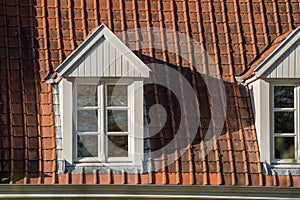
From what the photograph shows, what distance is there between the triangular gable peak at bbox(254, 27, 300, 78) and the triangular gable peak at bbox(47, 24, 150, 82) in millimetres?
1759

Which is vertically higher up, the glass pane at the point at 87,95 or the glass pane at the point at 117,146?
the glass pane at the point at 87,95

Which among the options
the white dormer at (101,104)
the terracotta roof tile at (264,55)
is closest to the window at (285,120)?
the terracotta roof tile at (264,55)

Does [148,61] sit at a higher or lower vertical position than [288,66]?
higher

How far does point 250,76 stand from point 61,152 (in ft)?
10.3

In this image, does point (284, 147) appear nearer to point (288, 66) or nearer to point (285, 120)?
point (285, 120)

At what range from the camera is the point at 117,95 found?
548 inches

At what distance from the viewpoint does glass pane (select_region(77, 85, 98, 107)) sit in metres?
13.9

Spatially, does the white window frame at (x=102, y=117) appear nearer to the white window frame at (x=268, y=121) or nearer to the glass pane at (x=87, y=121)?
the glass pane at (x=87, y=121)

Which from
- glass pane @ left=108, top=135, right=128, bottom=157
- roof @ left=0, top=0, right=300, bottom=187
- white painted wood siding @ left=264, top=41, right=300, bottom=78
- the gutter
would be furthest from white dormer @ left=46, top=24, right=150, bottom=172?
white painted wood siding @ left=264, top=41, right=300, bottom=78

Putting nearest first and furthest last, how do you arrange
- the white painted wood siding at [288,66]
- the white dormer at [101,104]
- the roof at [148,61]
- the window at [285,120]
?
the roof at [148,61], the white dormer at [101,104], the white painted wood siding at [288,66], the window at [285,120]

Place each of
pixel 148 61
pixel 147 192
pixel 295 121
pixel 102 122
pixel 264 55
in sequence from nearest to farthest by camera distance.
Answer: pixel 147 192 < pixel 102 122 < pixel 295 121 < pixel 148 61 < pixel 264 55

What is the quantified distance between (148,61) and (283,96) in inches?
86.9

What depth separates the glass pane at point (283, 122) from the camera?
14.2m

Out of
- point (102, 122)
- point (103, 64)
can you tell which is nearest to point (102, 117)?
point (102, 122)
